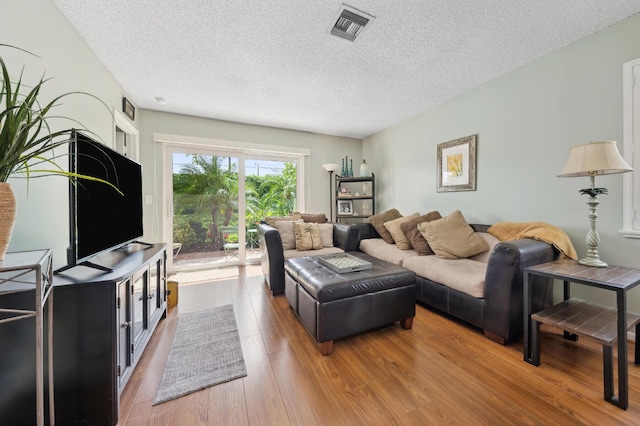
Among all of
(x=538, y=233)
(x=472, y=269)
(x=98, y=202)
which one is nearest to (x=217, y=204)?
(x=98, y=202)

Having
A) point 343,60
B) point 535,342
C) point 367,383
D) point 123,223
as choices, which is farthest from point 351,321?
point 343,60

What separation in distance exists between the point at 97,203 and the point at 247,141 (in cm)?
270

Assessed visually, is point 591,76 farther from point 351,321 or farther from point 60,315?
point 60,315

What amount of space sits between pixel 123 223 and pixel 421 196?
3443 millimetres

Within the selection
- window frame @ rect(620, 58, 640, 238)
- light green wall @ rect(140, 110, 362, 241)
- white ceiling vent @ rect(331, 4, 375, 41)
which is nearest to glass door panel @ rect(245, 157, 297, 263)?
light green wall @ rect(140, 110, 362, 241)

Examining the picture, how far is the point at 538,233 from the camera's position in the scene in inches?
74.8

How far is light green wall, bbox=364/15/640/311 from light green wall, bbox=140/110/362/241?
1785mm

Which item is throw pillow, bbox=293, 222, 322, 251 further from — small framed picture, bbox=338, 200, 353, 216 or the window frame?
the window frame

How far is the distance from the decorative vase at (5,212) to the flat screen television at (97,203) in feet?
0.62

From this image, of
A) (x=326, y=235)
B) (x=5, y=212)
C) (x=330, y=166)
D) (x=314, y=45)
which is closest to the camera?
(x=5, y=212)

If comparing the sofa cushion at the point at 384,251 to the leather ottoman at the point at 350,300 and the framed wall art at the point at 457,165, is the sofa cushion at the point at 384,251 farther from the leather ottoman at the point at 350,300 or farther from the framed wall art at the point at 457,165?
the framed wall art at the point at 457,165

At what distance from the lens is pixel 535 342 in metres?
1.46

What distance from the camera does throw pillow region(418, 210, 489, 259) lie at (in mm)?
2404

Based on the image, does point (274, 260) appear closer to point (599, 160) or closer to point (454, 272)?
point (454, 272)
